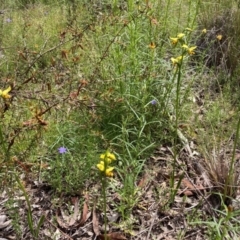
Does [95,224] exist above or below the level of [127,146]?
below

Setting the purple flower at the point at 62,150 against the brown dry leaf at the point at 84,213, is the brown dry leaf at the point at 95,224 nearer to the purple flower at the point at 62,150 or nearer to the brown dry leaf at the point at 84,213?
the brown dry leaf at the point at 84,213

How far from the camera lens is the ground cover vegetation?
1.94 metres

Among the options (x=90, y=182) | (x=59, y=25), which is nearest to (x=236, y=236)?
(x=90, y=182)

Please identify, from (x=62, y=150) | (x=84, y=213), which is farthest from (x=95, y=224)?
(x=62, y=150)

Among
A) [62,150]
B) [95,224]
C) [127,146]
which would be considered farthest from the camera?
[127,146]

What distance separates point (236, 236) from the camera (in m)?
1.84

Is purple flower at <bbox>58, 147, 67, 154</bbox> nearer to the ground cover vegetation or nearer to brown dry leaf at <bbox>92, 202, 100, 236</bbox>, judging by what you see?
the ground cover vegetation

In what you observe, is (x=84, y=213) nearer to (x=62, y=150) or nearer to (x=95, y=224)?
(x=95, y=224)

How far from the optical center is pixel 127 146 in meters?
2.23

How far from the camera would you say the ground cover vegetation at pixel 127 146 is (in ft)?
6.37

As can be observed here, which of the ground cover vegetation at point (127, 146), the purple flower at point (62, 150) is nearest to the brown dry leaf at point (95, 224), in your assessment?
the ground cover vegetation at point (127, 146)

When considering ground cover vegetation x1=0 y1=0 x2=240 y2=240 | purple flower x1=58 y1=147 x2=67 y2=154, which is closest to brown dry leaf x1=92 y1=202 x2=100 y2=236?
ground cover vegetation x1=0 y1=0 x2=240 y2=240

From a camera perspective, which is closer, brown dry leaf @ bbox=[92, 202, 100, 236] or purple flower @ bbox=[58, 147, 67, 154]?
brown dry leaf @ bbox=[92, 202, 100, 236]

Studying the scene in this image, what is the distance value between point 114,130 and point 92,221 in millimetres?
630
